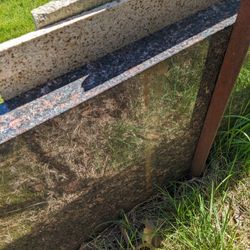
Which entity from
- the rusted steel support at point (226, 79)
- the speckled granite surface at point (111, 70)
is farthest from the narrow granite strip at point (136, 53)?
the rusted steel support at point (226, 79)

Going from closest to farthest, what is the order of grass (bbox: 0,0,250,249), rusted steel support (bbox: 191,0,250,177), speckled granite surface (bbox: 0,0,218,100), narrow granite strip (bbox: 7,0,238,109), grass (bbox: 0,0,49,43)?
1. speckled granite surface (bbox: 0,0,218,100)
2. narrow granite strip (bbox: 7,0,238,109)
3. rusted steel support (bbox: 191,0,250,177)
4. grass (bbox: 0,0,250,249)
5. grass (bbox: 0,0,49,43)

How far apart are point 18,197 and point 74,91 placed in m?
0.61

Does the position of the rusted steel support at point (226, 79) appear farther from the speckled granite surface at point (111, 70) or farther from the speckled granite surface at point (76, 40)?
the speckled granite surface at point (76, 40)

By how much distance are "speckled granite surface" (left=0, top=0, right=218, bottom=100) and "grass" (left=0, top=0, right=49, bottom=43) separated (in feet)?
6.31

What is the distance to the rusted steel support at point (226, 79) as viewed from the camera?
5.82 feet

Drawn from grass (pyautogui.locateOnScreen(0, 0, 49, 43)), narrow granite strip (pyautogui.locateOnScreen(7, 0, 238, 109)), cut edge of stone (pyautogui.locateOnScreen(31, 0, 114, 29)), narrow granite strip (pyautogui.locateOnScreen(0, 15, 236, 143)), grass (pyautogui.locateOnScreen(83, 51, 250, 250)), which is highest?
cut edge of stone (pyautogui.locateOnScreen(31, 0, 114, 29))

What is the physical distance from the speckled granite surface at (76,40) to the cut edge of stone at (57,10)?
0.04 meters

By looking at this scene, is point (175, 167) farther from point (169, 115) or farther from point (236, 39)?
point (236, 39)

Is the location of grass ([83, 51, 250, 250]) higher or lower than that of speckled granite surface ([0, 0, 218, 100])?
lower

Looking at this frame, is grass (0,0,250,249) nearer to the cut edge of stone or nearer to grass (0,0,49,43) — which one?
the cut edge of stone

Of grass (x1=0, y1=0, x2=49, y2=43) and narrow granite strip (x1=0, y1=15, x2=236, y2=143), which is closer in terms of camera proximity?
narrow granite strip (x1=0, y1=15, x2=236, y2=143)

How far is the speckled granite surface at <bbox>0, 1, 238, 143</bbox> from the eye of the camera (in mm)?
1529

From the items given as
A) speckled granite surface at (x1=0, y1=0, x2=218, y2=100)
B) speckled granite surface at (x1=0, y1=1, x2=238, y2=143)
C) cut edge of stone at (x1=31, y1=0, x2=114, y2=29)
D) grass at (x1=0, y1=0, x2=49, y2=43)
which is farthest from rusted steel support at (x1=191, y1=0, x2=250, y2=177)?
grass at (x1=0, y1=0, x2=49, y2=43)

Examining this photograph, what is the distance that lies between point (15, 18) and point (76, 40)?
7.16 ft
